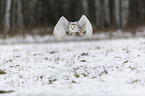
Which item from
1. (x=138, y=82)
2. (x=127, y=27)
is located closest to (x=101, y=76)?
(x=138, y=82)

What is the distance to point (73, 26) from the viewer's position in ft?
21.9

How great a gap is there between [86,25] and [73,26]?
50cm

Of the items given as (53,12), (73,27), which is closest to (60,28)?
(73,27)

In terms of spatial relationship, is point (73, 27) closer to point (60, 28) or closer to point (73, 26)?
point (73, 26)

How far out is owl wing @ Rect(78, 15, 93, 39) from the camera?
676 cm

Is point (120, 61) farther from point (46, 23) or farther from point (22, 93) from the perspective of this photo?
point (46, 23)

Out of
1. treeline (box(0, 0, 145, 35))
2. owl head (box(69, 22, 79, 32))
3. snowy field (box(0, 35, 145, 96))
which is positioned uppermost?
treeline (box(0, 0, 145, 35))

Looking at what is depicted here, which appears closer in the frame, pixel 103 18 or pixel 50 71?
pixel 50 71

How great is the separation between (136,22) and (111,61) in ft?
40.1

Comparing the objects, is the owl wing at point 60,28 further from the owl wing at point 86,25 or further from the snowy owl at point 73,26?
the owl wing at point 86,25

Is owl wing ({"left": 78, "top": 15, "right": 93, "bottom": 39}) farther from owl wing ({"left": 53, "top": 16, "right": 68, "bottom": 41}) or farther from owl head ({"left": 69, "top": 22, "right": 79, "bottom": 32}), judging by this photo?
owl wing ({"left": 53, "top": 16, "right": 68, "bottom": 41})

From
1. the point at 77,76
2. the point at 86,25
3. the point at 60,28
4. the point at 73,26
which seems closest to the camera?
the point at 77,76

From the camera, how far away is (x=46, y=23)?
23766mm

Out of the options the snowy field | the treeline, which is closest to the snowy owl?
the snowy field
